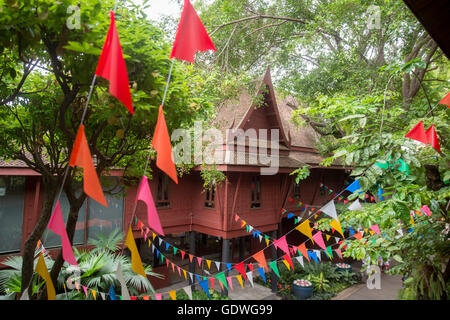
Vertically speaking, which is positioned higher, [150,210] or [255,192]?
[150,210]

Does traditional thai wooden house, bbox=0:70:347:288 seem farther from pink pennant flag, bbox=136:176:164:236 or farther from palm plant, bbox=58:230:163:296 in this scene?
pink pennant flag, bbox=136:176:164:236

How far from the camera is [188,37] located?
99.6 inches

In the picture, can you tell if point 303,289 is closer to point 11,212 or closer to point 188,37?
point 11,212

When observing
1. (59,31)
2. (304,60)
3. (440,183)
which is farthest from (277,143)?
(59,31)

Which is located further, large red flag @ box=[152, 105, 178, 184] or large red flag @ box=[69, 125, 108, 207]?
large red flag @ box=[152, 105, 178, 184]

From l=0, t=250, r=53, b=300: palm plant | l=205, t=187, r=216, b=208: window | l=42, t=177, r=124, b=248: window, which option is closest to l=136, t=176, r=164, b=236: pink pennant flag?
l=0, t=250, r=53, b=300: palm plant

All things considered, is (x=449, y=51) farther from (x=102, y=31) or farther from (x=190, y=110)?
(x=102, y=31)

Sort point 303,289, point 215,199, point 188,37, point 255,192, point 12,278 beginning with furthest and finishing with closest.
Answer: point 255,192
point 215,199
point 303,289
point 12,278
point 188,37

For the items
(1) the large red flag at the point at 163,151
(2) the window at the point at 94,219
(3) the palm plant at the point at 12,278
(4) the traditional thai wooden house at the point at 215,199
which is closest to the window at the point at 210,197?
(4) the traditional thai wooden house at the point at 215,199

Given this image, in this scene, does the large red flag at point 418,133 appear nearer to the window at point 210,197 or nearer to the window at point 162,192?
the window at point 210,197

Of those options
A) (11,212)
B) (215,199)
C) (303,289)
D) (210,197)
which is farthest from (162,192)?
(303,289)

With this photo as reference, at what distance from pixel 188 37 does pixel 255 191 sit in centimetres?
1095

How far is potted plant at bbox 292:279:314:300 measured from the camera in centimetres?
1102

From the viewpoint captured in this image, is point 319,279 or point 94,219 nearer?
point 94,219
